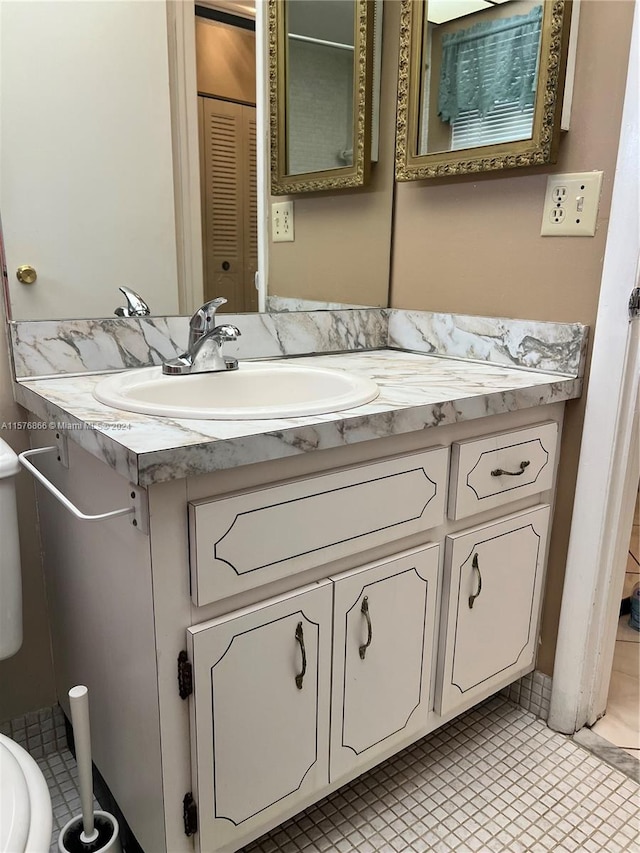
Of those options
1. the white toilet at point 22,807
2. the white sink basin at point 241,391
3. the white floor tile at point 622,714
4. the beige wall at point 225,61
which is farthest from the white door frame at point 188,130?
the white floor tile at point 622,714

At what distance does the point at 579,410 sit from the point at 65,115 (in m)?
1.11

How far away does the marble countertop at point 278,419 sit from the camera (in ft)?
2.55

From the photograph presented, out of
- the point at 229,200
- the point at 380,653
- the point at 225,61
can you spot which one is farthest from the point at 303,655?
the point at 225,61

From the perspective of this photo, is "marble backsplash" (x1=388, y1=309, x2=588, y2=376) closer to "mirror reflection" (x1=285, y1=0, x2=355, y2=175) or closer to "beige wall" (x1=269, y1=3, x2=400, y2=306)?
"beige wall" (x1=269, y1=3, x2=400, y2=306)

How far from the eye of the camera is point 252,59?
1.33 metres

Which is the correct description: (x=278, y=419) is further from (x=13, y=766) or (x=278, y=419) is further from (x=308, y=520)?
(x=13, y=766)

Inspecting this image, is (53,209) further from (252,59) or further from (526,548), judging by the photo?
(526,548)

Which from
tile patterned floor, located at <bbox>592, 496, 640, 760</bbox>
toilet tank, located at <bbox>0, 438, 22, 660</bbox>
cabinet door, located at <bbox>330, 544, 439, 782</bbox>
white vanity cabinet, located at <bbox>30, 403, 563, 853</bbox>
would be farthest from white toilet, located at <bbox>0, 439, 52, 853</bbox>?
tile patterned floor, located at <bbox>592, 496, 640, 760</bbox>

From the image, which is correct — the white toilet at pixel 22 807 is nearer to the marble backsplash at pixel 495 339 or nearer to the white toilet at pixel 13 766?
the white toilet at pixel 13 766

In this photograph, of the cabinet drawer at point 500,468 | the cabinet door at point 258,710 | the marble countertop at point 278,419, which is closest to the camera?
the marble countertop at point 278,419

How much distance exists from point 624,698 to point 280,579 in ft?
3.66

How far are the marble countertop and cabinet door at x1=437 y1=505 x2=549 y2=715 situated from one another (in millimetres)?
262

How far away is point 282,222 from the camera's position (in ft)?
4.78

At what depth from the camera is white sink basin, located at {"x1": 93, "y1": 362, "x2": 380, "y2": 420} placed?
3.01 ft
